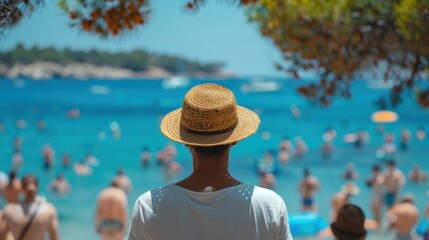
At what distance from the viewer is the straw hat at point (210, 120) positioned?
1.77 metres

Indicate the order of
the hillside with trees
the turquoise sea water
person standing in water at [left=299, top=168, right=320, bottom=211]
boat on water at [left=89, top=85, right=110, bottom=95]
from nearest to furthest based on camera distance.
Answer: person standing in water at [left=299, top=168, right=320, bottom=211], the turquoise sea water, boat on water at [left=89, top=85, right=110, bottom=95], the hillside with trees

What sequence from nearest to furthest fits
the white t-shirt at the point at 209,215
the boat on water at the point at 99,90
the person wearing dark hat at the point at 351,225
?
the white t-shirt at the point at 209,215 < the person wearing dark hat at the point at 351,225 < the boat on water at the point at 99,90

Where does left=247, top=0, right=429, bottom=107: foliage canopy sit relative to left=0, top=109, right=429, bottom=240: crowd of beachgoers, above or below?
above

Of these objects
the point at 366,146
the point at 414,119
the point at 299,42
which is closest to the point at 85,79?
the point at 414,119

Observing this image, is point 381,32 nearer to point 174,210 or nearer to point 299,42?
point 299,42

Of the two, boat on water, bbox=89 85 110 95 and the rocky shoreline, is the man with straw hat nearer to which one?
boat on water, bbox=89 85 110 95

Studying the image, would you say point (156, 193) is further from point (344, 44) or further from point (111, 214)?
point (111, 214)

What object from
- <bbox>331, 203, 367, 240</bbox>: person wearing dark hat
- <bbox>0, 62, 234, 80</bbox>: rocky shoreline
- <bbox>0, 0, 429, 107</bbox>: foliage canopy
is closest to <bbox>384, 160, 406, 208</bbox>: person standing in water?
<bbox>0, 0, 429, 107</bbox>: foliage canopy

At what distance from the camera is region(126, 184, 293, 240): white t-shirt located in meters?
1.68

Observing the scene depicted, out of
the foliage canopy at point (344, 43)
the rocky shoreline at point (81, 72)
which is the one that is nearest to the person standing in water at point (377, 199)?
the foliage canopy at point (344, 43)

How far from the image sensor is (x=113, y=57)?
480 ft

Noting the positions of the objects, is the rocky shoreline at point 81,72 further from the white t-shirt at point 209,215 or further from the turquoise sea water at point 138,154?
the white t-shirt at point 209,215

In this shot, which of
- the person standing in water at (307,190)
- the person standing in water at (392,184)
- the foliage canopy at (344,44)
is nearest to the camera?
the foliage canopy at (344,44)

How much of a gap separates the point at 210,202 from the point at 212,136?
213 millimetres
